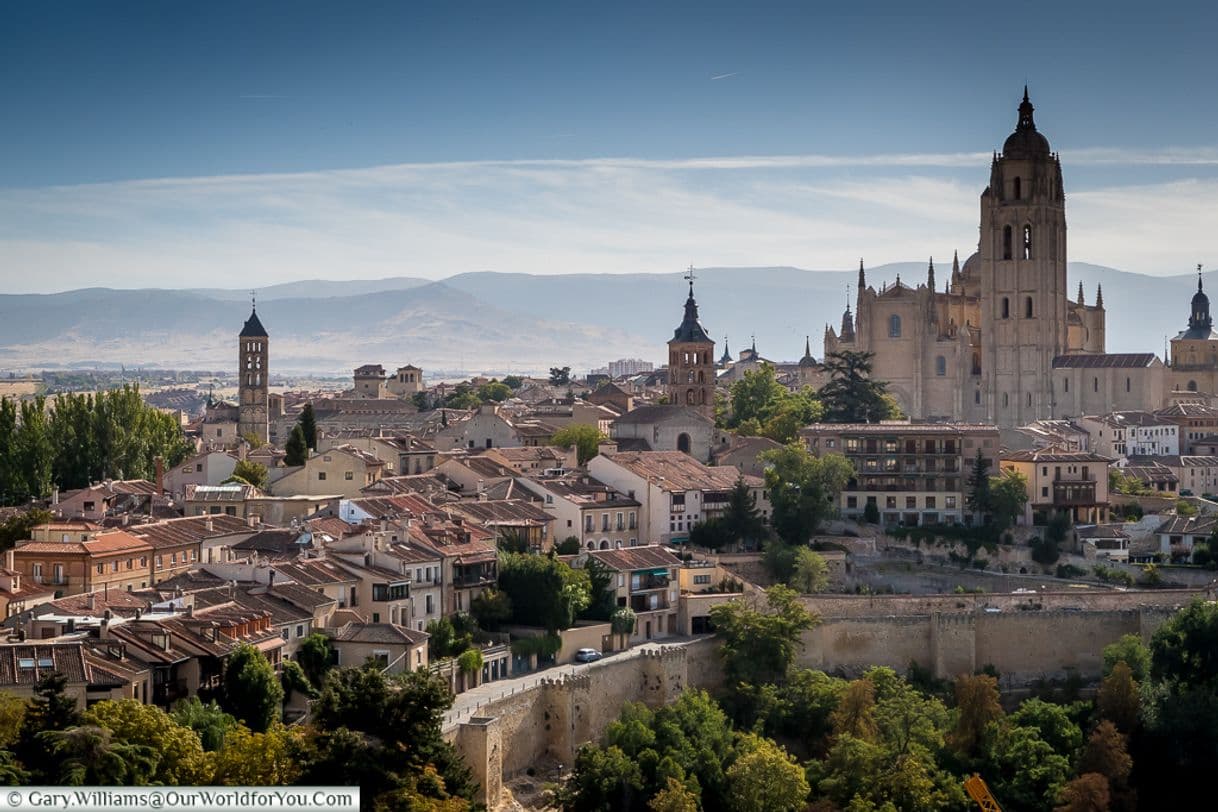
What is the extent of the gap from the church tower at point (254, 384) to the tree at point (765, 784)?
60.1 metres

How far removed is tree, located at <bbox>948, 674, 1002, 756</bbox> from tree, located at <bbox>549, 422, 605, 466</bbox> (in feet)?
81.3

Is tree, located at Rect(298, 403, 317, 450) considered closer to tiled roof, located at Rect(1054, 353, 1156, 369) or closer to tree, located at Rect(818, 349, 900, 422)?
tree, located at Rect(818, 349, 900, 422)

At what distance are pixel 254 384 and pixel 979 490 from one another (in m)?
45.1

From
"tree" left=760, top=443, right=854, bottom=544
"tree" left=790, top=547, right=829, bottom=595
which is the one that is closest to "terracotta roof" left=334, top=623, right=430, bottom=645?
"tree" left=790, top=547, right=829, bottom=595

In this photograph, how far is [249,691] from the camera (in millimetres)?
42844

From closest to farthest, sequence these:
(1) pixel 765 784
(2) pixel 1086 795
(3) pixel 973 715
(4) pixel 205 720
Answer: (4) pixel 205 720 < (1) pixel 765 784 < (2) pixel 1086 795 < (3) pixel 973 715

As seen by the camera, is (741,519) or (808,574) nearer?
(808,574)

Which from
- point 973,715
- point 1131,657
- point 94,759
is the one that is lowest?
point 973,715

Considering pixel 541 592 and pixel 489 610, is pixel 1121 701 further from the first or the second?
pixel 489 610

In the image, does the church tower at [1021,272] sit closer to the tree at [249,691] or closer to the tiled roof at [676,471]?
the tiled roof at [676,471]

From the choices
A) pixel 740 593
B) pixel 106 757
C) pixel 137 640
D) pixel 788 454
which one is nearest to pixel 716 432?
pixel 788 454

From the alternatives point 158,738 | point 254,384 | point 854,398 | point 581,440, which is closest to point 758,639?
point 158,738

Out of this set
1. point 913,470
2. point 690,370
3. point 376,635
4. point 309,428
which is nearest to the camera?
point 376,635

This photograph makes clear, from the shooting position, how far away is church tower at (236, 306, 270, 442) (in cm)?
10550
